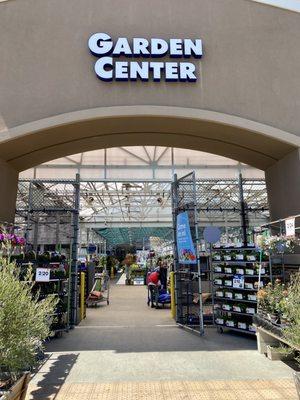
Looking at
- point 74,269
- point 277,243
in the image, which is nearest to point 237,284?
point 277,243

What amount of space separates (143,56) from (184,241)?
13.0 ft

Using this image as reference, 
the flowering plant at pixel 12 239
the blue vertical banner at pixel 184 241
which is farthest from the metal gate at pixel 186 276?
the flowering plant at pixel 12 239

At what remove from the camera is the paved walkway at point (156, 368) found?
14.3 ft

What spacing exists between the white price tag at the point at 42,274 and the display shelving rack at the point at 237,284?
12.0 ft

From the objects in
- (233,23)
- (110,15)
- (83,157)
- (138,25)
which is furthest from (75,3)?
(83,157)

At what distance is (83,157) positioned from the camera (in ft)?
41.4

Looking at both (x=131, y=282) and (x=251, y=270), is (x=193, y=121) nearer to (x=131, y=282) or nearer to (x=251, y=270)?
(x=251, y=270)

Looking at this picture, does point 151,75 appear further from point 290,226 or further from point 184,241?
point 290,226

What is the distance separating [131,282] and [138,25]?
18.4 metres

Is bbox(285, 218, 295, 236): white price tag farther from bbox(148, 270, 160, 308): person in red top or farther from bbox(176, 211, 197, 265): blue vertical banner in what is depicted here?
bbox(148, 270, 160, 308): person in red top

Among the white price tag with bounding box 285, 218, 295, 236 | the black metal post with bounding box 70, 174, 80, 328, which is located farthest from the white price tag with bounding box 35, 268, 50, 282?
the white price tag with bounding box 285, 218, 295, 236

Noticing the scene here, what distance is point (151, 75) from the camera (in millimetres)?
7055

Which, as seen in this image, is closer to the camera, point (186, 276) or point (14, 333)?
point (14, 333)

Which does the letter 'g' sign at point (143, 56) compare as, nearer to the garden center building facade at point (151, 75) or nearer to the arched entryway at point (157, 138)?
the garden center building facade at point (151, 75)
